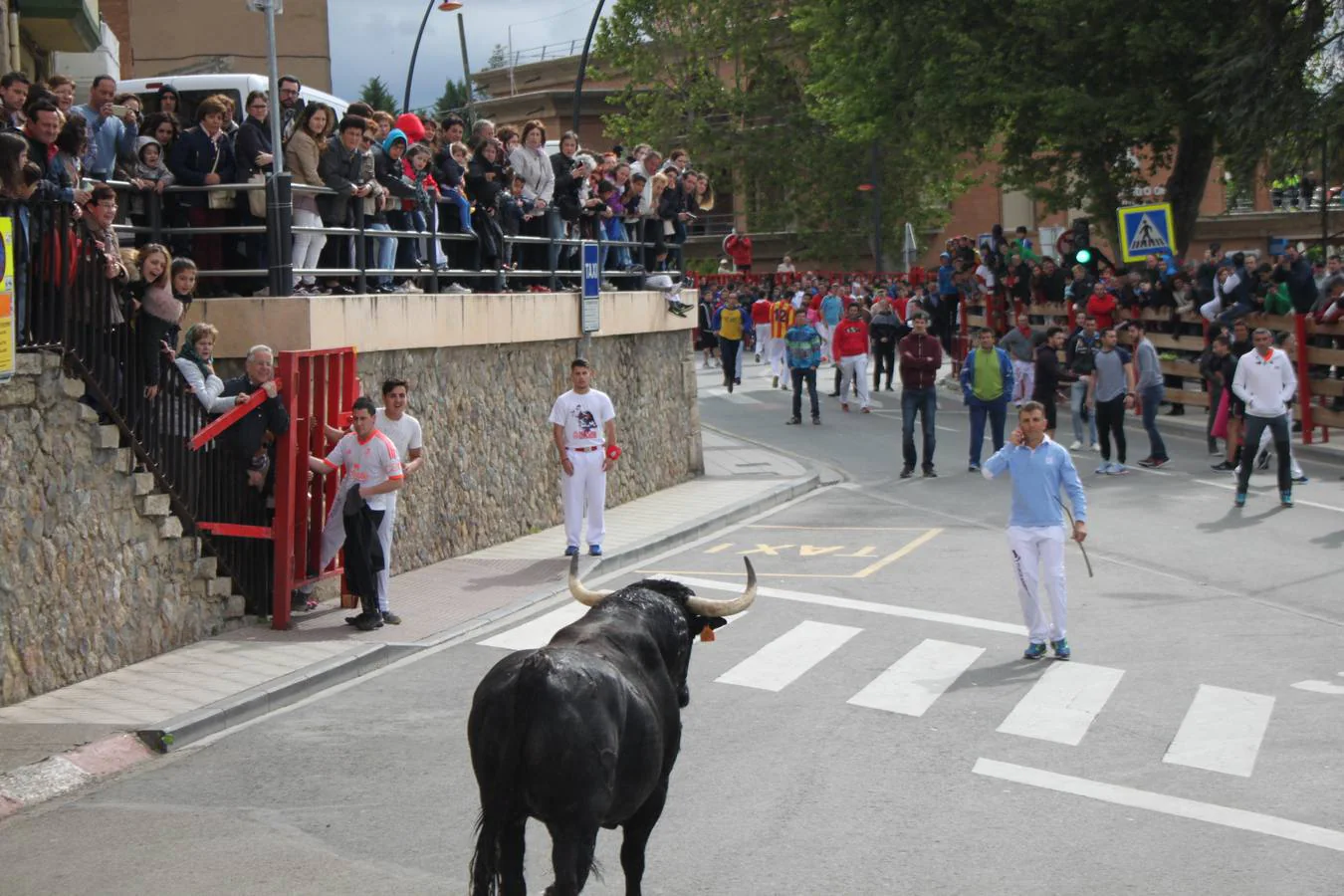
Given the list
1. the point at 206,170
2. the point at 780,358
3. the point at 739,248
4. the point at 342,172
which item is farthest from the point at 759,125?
the point at 206,170

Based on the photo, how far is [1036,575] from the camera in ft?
41.6

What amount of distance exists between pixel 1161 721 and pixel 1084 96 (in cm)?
2633

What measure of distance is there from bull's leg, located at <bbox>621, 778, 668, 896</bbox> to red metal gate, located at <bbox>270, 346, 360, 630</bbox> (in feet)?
24.1

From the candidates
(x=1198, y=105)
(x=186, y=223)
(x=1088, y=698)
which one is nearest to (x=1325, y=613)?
(x=1088, y=698)

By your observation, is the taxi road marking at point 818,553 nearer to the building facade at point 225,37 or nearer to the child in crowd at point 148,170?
the child in crowd at point 148,170

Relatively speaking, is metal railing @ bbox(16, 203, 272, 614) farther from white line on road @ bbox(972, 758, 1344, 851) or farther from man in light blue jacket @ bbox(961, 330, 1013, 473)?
man in light blue jacket @ bbox(961, 330, 1013, 473)

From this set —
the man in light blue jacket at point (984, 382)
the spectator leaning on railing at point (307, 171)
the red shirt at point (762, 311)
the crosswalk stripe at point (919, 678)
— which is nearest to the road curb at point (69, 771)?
the crosswalk stripe at point (919, 678)

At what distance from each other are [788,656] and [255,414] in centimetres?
457

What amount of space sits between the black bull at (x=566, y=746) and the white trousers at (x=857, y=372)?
25640 millimetres

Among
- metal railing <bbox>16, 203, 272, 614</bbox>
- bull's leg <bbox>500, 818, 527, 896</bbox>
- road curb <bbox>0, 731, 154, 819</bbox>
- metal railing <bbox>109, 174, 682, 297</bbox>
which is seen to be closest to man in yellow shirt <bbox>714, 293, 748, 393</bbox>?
metal railing <bbox>109, 174, 682, 297</bbox>

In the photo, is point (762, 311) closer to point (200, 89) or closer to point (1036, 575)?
point (200, 89)

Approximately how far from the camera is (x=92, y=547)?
11891mm

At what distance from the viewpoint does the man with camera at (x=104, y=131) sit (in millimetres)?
13648

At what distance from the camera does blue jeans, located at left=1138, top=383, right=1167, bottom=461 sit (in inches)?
945
